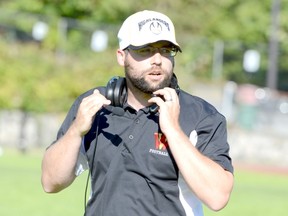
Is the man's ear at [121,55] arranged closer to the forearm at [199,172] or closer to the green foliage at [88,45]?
the forearm at [199,172]

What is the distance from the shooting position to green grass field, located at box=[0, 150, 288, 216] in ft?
47.1

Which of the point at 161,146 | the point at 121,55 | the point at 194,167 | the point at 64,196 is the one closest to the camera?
the point at 194,167

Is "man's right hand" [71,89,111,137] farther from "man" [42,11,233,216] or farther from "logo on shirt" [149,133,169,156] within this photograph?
"logo on shirt" [149,133,169,156]

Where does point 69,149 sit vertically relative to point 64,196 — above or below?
above

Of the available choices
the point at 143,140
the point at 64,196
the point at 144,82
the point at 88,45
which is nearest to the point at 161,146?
the point at 143,140

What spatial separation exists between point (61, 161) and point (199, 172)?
0.76m

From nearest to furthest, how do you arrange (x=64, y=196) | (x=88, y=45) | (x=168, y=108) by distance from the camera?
(x=168, y=108)
(x=64, y=196)
(x=88, y=45)

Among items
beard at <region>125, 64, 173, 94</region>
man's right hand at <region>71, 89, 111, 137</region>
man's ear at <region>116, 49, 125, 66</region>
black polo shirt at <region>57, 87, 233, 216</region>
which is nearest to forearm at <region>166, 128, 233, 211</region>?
black polo shirt at <region>57, 87, 233, 216</region>

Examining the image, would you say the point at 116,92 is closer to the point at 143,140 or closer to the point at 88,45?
the point at 143,140

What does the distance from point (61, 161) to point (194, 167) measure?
74 cm

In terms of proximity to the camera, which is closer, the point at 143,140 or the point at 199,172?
the point at 199,172

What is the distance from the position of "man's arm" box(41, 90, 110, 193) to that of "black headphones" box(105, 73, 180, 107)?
Answer: 0.22 feet

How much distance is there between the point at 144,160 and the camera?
543 cm

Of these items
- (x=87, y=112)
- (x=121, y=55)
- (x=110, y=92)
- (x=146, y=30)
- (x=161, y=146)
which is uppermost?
(x=146, y=30)
